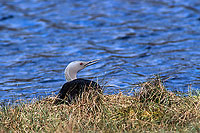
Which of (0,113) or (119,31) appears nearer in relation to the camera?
(0,113)

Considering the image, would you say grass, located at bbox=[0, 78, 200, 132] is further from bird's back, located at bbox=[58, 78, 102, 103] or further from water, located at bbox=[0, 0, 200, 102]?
water, located at bbox=[0, 0, 200, 102]

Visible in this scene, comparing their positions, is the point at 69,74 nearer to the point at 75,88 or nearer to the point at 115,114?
the point at 75,88

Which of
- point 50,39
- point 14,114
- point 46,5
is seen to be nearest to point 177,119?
point 14,114

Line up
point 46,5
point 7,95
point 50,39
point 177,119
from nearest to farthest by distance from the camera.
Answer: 1. point 177,119
2. point 7,95
3. point 50,39
4. point 46,5

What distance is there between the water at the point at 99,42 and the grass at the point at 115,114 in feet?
3.24

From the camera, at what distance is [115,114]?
20.6ft

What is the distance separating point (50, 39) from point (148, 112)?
8.34 m

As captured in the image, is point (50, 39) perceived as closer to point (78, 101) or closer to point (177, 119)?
point (78, 101)

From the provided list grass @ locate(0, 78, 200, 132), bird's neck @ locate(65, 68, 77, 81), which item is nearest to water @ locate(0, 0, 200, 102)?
bird's neck @ locate(65, 68, 77, 81)

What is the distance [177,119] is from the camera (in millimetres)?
6078

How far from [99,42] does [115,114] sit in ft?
25.1

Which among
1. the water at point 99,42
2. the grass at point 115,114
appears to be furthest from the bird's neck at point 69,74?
the grass at point 115,114

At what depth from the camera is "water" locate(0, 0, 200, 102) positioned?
10516 millimetres

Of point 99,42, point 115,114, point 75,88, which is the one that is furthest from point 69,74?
point 99,42
